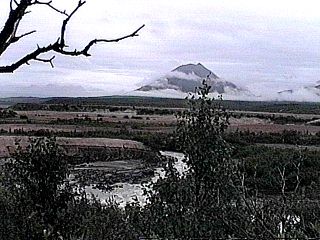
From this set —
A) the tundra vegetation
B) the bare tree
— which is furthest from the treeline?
the bare tree

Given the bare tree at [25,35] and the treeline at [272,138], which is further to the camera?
the treeline at [272,138]

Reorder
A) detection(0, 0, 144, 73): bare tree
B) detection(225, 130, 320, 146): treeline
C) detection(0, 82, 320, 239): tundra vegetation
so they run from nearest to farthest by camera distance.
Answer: detection(0, 0, 144, 73): bare tree, detection(0, 82, 320, 239): tundra vegetation, detection(225, 130, 320, 146): treeline

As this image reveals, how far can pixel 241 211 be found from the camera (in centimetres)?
696

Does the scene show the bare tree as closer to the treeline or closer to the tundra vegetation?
the tundra vegetation

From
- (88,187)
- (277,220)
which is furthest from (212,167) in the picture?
(88,187)

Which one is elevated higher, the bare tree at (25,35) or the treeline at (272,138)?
the bare tree at (25,35)

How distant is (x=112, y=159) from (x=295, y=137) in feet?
59.3

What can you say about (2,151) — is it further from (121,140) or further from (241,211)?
(241,211)

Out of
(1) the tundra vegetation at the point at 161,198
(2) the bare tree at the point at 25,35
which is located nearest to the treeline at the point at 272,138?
(1) the tundra vegetation at the point at 161,198

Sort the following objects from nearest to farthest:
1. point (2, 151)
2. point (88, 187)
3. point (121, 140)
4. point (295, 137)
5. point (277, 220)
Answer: point (277, 220), point (88, 187), point (2, 151), point (121, 140), point (295, 137)

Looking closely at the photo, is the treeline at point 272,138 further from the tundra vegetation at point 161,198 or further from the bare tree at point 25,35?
the bare tree at point 25,35

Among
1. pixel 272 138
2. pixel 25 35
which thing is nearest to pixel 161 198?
pixel 25 35

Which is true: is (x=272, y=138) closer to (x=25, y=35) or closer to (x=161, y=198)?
(x=161, y=198)

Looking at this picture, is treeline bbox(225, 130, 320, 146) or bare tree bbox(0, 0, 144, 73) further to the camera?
treeline bbox(225, 130, 320, 146)
